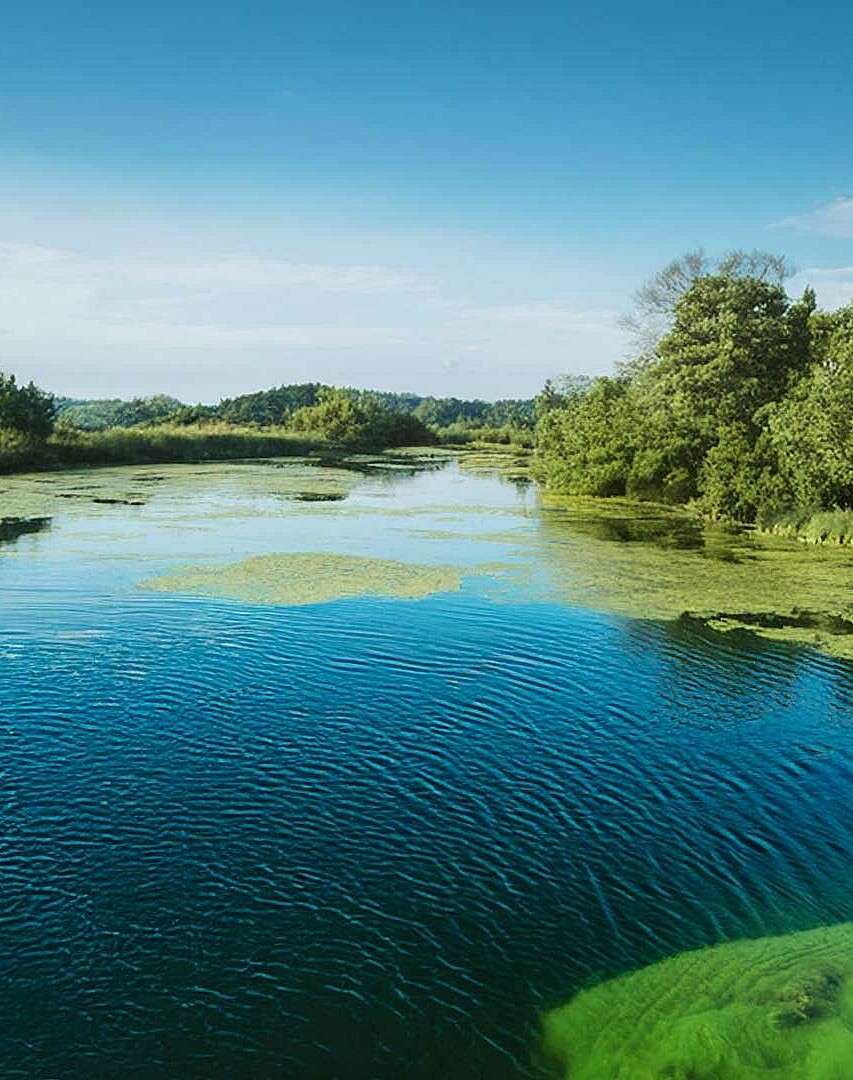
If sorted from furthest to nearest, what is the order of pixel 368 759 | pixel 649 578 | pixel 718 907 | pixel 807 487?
pixel 807 487 → pixel 649 578 → pixel 368 759 → pixel 718 907

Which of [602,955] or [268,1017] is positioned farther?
[602,955]

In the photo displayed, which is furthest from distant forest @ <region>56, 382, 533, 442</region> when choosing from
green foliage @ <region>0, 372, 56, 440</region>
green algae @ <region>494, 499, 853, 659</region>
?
green algae @ <region>494, 499, 853, 659</region>

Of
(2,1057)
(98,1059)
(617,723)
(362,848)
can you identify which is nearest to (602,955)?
(362,848)

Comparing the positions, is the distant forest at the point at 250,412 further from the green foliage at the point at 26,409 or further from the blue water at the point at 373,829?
the blue water at the point at 373,829

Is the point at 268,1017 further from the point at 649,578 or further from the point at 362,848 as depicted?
the point at 649,578

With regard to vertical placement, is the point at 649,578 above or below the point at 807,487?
below

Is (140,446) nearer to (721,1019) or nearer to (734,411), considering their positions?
(734,411)

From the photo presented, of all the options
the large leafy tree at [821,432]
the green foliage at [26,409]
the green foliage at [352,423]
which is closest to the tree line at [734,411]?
the large leafy tree at [821,432]
